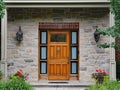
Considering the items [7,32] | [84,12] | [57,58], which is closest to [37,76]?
[57,58]

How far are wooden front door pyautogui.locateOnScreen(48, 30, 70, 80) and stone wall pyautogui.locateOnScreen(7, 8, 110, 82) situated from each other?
0.55 metres

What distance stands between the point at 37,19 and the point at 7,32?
1.23 m

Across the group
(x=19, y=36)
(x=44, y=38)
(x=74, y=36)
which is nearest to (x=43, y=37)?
(x=44, y=38)

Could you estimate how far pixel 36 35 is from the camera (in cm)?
1380

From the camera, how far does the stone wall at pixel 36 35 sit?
1380 centimetres

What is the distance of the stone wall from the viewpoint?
1380 centimetres

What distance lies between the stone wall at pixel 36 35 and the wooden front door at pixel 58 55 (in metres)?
0.55

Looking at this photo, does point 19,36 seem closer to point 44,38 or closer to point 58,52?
point 44,38

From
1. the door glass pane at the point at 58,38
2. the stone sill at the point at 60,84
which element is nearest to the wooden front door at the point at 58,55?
the door glass pane at the point at 58,38

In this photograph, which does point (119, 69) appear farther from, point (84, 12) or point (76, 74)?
point (84, 12)

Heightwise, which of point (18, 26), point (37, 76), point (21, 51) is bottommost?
point (37, 76)

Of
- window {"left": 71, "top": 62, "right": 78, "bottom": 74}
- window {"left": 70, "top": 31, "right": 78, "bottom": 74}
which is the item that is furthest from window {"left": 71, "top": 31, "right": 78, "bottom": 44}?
window {"left": 71, "top": 62, "right": 78, "bottom": 74}

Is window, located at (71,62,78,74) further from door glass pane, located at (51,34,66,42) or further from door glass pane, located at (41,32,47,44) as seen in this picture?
door glass pane, located at (41,32,47,44)

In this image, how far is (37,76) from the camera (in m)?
13.9
